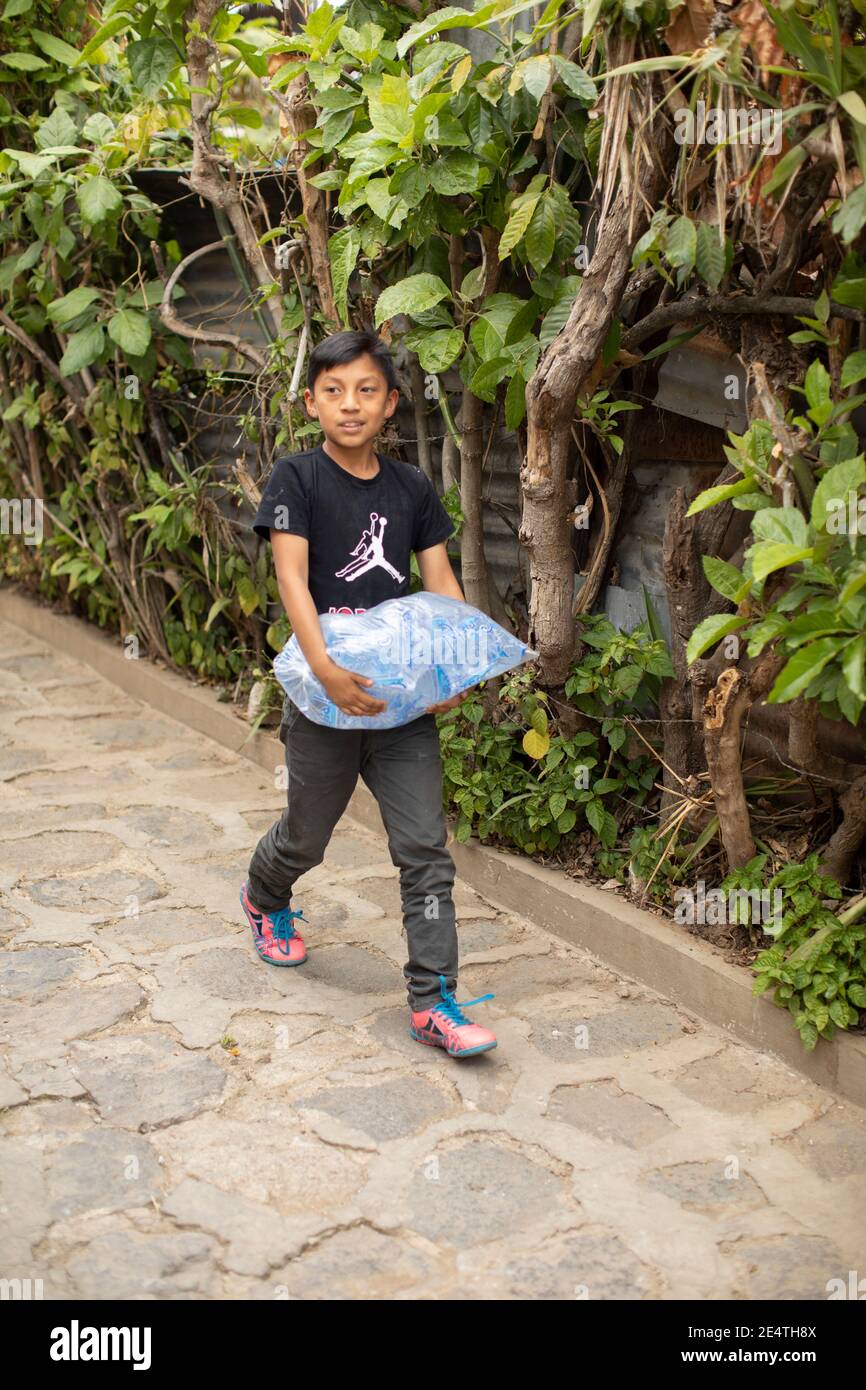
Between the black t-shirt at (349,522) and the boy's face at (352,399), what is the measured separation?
4.8 inches

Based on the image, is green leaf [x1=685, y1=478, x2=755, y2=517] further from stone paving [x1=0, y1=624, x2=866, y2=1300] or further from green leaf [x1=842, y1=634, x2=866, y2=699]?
stone paving [x1=0, y1=624, x2=866, y2=1300]

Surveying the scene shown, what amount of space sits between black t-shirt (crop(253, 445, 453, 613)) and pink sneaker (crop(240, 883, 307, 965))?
38.4 inches

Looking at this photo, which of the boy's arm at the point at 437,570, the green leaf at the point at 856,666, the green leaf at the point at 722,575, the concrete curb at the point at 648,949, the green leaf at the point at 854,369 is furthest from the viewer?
the boy's arm at the point at 437,570

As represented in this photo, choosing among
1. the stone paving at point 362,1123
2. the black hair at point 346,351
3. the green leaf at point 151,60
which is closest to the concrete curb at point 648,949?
the stone paving at point 362,1123

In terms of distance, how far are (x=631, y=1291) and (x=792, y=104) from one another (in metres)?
2.47

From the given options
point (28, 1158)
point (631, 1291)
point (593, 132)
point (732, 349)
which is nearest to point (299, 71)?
point (593, 132)

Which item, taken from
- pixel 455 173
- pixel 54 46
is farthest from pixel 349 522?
pixel 54 46

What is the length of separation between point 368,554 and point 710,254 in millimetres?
1092

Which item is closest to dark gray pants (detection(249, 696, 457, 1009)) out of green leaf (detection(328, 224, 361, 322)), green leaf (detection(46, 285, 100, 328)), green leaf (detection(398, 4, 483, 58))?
green leaf (detection(328, 224, 361, 322))

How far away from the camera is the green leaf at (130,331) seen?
5.41 meters

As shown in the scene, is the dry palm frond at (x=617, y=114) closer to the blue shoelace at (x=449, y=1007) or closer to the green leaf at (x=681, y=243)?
the green leaf at (x=681, y=243)

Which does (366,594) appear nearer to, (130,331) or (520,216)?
(520,216)

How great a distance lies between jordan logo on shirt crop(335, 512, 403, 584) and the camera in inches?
133

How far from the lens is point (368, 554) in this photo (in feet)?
11.2
